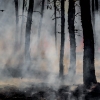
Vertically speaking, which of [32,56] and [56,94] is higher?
[32,56]

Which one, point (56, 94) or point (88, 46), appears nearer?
point (56, 94)

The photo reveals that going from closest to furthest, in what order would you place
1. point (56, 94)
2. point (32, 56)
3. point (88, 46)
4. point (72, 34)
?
point (56, 94) → point (88, 46) → point (72, 34) → point (32, 56)

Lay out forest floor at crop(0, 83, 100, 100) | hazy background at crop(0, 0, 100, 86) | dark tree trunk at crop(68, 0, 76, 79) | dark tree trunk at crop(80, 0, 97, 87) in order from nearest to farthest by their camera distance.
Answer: forest floor at crop(0, 83, 100, 100) → dark tree trunk at crop(80, 0, 97, 87) → dark tree trunk at crop(68, 0, 76, 79) → hazy background at crop(0, 0, 100, 86)

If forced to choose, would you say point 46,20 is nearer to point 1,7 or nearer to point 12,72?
point 1,7

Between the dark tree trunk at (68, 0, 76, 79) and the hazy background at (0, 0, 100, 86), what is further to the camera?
the hazy background at (0, 0, 100, 86)

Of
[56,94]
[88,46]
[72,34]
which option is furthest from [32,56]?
[56,94]

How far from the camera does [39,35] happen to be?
3034 centimetres

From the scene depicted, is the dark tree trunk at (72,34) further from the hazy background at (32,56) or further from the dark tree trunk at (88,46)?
the dark tree trunk at (88,46)

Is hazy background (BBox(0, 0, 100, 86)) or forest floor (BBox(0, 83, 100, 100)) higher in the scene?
hazy background (BBox(0, 0, 100, 86))

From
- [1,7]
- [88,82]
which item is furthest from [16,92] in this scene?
[1,7]

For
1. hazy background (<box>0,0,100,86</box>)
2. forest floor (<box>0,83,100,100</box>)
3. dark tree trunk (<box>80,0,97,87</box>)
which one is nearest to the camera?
forest floor (<box>0,83,100,100</box>)

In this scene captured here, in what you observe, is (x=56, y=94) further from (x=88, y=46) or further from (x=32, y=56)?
(x=32, y=56)

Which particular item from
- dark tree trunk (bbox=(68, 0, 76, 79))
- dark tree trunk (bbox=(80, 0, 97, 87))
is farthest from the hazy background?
dark tree trunk (bbox=(80, 0, 97, 87))

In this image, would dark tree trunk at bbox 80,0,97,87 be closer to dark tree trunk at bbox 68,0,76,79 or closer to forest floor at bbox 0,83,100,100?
forest floor at bbox 0,83,100,100
